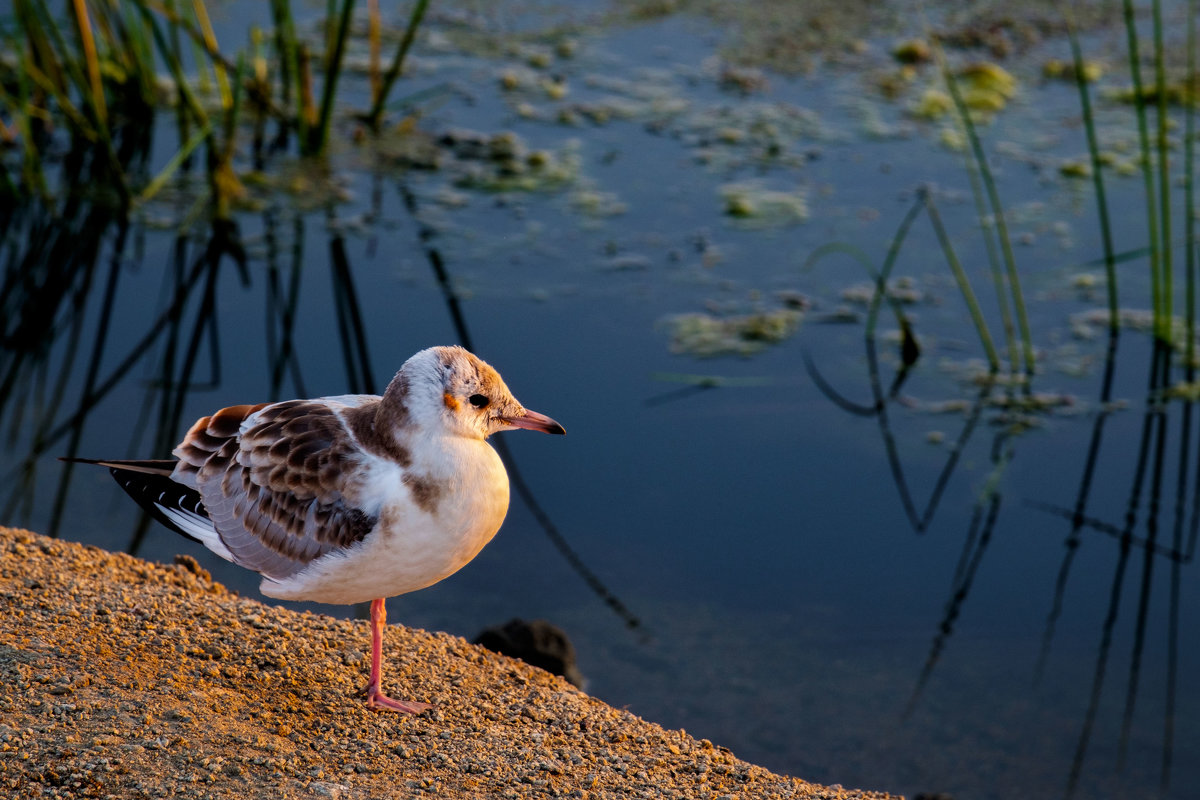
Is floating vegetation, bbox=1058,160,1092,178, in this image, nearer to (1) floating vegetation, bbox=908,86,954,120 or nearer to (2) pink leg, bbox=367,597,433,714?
(1) floating vegetation, bbox=908,86,954,120

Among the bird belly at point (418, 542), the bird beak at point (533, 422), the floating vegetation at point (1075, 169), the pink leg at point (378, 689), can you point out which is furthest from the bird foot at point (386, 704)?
the floating vegetation at point (1075, 169)

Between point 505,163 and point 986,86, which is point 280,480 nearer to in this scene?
point 505,163

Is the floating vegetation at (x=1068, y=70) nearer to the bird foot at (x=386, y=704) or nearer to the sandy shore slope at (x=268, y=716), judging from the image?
the sandy shore slope at (x=268, y=716)

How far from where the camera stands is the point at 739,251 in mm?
7168

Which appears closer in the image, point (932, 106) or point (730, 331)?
point (730, 331)

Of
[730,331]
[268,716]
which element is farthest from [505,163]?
[268,716]

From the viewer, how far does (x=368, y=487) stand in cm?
320

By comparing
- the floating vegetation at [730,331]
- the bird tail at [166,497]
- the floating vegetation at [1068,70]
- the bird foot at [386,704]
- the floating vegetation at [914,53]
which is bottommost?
the bird foot at [386,704]

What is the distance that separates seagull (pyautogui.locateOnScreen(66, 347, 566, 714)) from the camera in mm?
3168

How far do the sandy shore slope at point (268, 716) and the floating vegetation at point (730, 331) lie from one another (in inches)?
109

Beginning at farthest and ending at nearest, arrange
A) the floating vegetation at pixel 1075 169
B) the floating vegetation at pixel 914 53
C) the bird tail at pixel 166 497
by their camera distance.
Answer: the floating vegetation at pixel 914 53, the floating vegetation at pixel 1075 169, the bird tail at pixel 166 497

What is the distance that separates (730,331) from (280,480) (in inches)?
140

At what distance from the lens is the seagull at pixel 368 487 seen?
10.4ft

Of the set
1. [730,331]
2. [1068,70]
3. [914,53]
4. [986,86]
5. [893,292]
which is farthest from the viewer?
[914,53]
